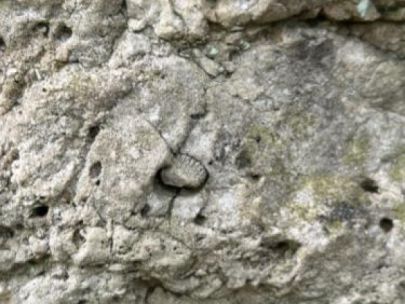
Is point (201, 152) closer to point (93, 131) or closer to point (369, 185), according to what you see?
point (93, 131)

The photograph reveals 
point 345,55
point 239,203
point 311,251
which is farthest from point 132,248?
point 345,55

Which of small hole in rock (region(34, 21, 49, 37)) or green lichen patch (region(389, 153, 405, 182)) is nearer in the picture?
green lichen patch (region(389, 153, 405, 182))

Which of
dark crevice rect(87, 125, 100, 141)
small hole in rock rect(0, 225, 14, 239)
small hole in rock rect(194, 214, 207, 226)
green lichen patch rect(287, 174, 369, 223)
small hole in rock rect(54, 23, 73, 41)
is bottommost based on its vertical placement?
small hole in rock rect(0, 225, 14, 239)

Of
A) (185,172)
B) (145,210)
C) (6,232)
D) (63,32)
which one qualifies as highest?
(63,32)

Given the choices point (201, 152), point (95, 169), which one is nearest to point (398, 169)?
point (201, 152)

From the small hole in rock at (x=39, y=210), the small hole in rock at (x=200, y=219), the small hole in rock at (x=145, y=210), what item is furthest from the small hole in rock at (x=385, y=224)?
the small hole in rock at (x=39, y=210)

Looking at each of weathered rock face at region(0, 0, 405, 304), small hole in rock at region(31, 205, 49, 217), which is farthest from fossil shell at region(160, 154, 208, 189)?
small hole in rock at region(31, 205, 49, 217)

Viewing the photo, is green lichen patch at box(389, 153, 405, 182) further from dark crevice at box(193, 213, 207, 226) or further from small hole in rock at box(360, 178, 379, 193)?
dark crevice at box(193, 213, 207, 226)
